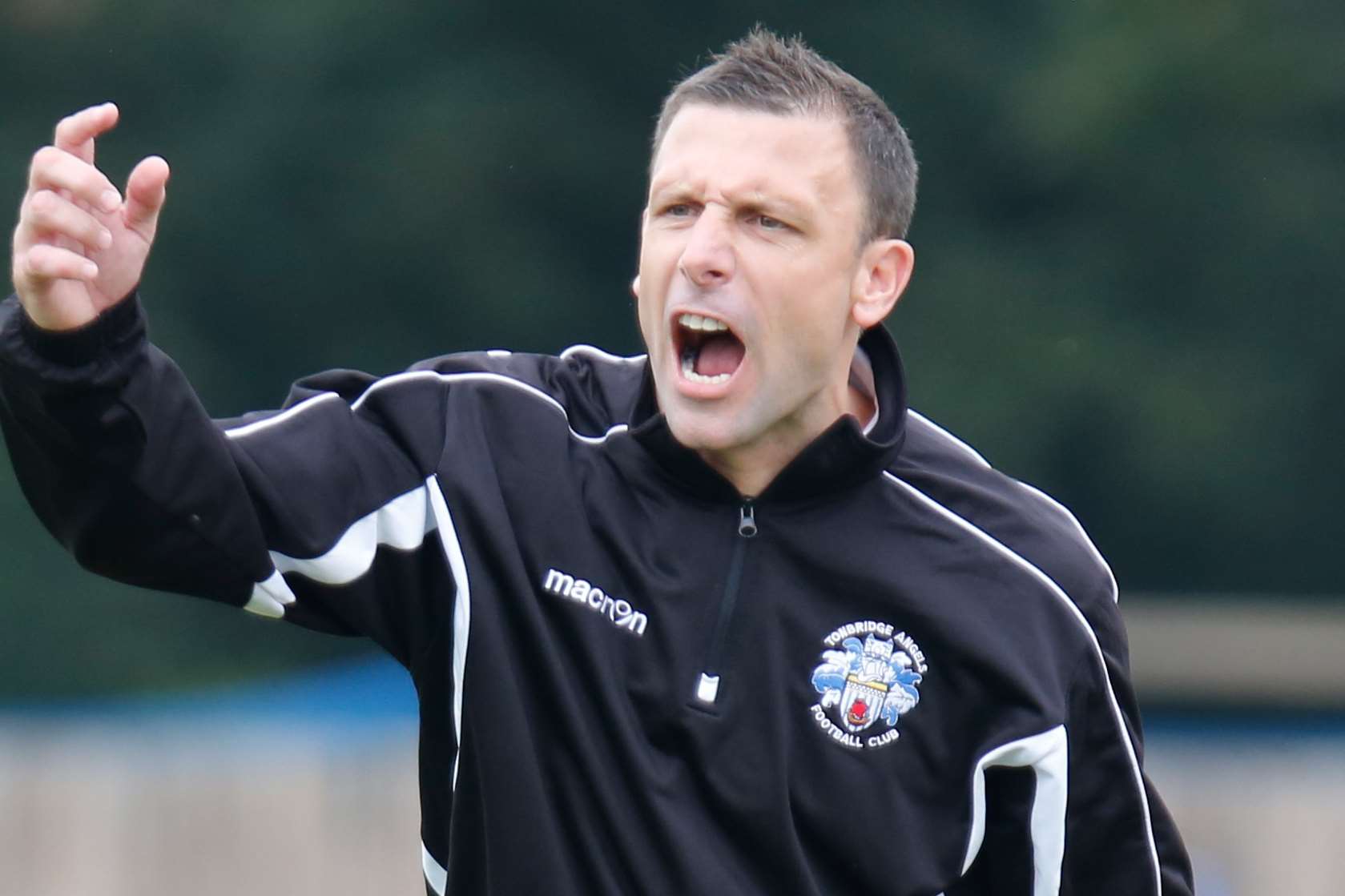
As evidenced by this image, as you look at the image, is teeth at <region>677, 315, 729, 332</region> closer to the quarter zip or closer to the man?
the man

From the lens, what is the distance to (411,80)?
949cm

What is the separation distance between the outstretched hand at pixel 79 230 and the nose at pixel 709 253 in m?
0.74

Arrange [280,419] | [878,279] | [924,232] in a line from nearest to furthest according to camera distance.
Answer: [280,419], [878,279], [924,232]

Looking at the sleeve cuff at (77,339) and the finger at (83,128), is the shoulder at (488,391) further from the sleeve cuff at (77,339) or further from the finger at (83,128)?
the finger at (83,128)

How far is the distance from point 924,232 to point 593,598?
270 inches

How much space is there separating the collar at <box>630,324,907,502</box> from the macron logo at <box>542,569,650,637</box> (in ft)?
0.61

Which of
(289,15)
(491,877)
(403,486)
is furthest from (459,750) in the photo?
(289,15)

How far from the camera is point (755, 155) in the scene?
9.26 feet

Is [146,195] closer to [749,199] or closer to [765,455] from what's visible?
[749,199]

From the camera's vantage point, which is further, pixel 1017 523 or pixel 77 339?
pixel 1017 523

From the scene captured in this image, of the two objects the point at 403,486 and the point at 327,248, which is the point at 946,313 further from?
the point at 403,486

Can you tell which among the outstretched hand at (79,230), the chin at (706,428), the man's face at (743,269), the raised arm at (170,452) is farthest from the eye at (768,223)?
the outstretched hand at (79,230)

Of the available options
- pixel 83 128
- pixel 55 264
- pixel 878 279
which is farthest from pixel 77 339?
pixel 878 279

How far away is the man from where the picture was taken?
2658mm
